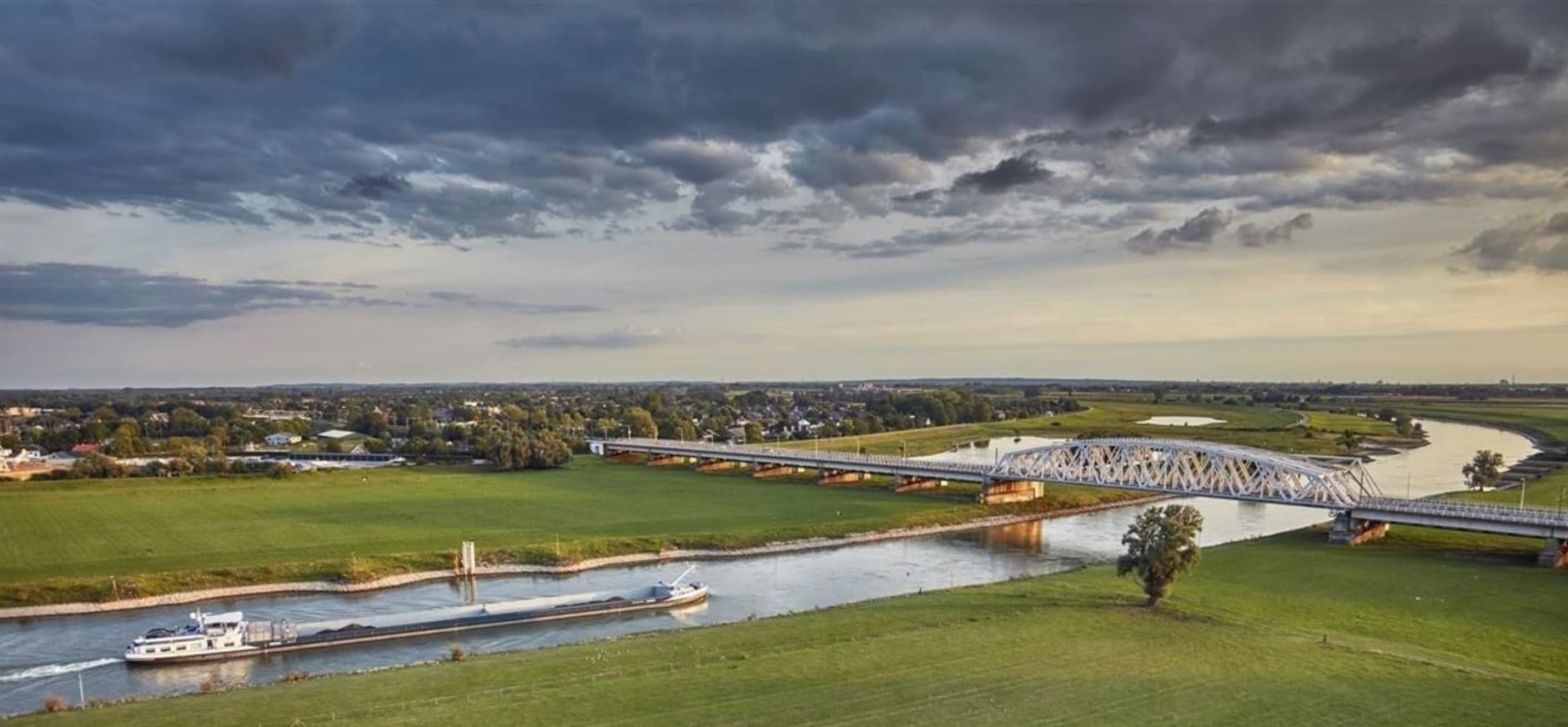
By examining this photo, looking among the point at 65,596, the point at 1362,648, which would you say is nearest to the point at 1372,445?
the point at 1362,648

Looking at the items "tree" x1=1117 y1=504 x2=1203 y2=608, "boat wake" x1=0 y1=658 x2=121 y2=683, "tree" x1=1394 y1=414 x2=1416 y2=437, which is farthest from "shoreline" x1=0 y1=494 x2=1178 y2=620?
"tree" x1=1394 y1=414 x2=1416 y2=437

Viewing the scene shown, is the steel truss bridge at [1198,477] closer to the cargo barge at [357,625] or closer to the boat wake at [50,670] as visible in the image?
the cargo barge at [357,625]

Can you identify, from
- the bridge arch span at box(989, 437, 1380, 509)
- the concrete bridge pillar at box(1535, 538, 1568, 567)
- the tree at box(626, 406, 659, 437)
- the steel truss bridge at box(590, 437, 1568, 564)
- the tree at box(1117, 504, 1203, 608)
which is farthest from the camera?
the tree at box(626, 406, 659, 437)

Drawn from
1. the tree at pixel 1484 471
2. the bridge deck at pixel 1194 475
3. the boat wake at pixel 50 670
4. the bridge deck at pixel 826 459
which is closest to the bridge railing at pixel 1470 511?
the bridge deck at pixel 1194 475

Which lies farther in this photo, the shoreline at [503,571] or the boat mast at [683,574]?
the boat mast at [683,574]

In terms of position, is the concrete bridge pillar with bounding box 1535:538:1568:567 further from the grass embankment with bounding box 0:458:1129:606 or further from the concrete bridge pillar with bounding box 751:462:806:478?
the concrete bridge pillar with bounding box 751:462:806:478

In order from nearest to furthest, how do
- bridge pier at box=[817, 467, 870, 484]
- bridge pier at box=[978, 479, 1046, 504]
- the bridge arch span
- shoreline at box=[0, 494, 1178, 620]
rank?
shoreline at box=[0, 494, 1178, 620]
the bridge arch span
bridge pier at box=[978, 479, 1046, 504]
bridge pier at box=[817, 467, 870, 484]

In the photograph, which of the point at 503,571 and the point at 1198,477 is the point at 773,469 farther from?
the point at 503,571

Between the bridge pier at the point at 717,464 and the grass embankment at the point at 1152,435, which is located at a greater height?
the grass embankment at the point at 1152,435

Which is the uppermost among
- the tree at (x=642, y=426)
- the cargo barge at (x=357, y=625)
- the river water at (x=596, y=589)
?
the tree at (x=642, y=426)
